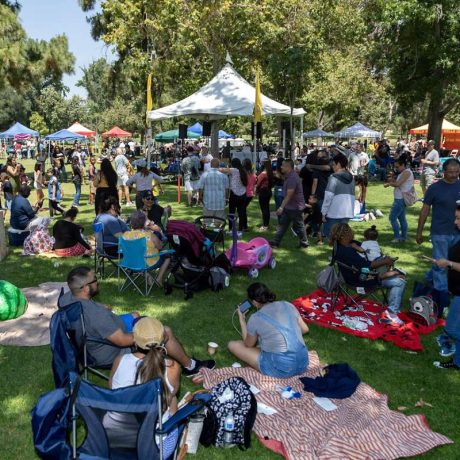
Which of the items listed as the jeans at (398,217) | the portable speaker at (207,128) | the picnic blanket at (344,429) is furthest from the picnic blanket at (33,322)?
the portable speaker at (207,128)

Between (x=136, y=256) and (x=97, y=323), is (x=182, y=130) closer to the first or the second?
(x=136, y=256)

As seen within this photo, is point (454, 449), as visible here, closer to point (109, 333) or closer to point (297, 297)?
point (109, 333)

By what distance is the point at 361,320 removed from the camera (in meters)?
6.15

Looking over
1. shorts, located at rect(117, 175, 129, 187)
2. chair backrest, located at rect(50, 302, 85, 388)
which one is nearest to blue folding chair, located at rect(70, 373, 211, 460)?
chair backrest, located at rect(50, 302, 85, 388)

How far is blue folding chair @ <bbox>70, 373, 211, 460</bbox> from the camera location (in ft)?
9.16

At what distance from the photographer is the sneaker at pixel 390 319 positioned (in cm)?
595

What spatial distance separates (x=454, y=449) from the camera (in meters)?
3.78

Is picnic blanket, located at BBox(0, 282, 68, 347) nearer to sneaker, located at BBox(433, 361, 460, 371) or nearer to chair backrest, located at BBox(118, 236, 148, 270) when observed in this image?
chair backrest, located at BBox(118, 236, 148, 270)

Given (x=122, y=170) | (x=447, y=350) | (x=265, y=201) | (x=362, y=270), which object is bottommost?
(x=447, y=350)

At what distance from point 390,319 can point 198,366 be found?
8.24ft

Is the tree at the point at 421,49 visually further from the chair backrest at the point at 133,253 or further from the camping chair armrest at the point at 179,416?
the camping chair armrest at the point at 179,416

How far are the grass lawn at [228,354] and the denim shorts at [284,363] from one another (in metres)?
0.55

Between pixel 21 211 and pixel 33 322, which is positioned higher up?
pixel 21 211

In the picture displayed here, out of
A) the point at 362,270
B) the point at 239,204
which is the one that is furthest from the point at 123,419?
the point at 239,204
